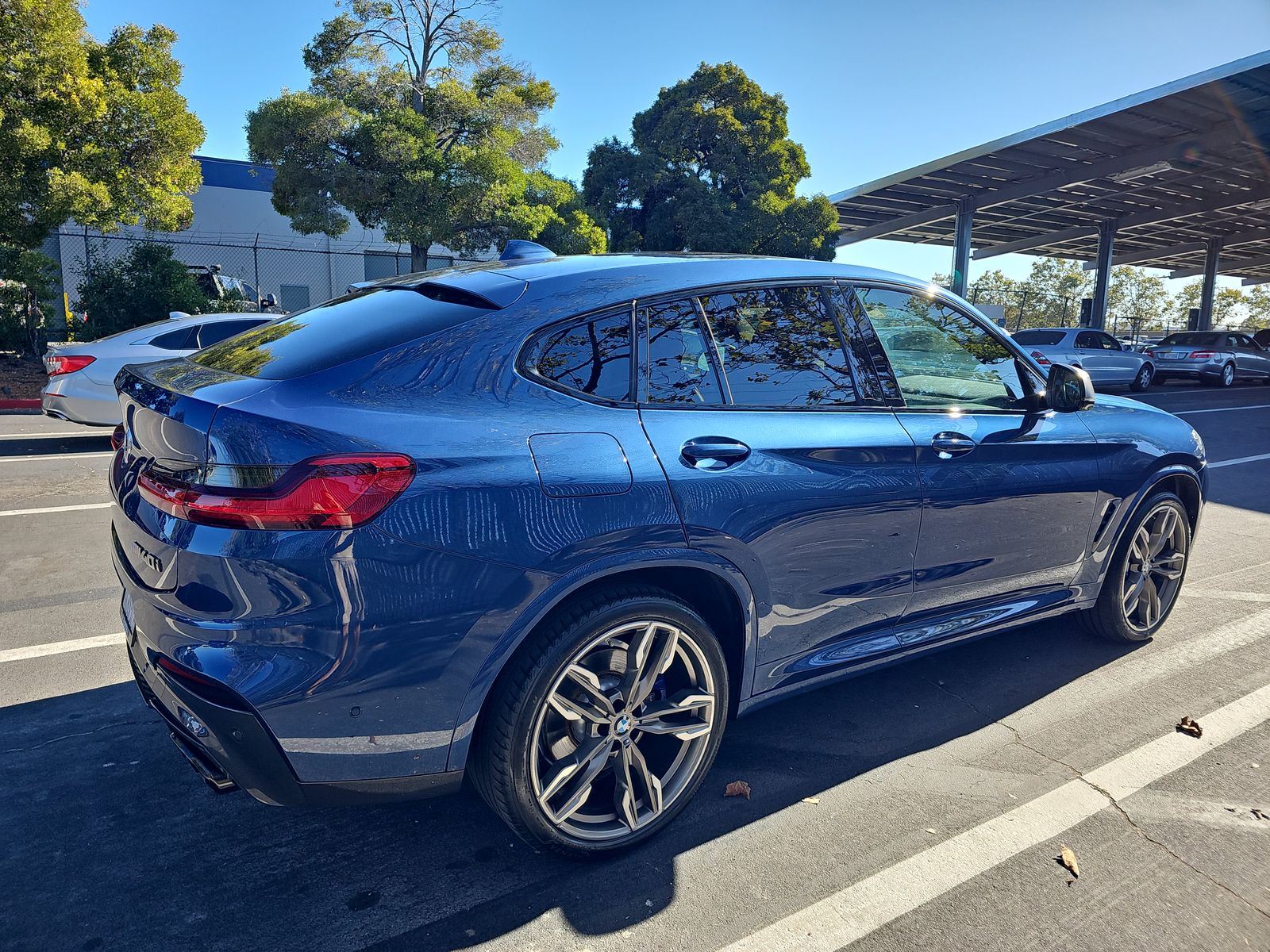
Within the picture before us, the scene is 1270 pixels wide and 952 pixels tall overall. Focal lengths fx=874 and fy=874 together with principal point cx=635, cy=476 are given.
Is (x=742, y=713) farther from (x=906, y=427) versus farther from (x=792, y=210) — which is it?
(x=792, y=210)

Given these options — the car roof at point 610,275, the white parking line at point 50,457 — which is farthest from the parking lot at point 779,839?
the white parking line at point 50,457

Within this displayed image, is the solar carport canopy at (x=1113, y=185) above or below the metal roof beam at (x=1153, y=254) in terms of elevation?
above

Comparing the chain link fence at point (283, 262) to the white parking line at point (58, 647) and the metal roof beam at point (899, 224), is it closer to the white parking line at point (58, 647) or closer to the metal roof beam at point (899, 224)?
the metal roof beam at point (899, 224)

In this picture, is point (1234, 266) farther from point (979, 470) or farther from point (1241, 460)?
point (979, 470)

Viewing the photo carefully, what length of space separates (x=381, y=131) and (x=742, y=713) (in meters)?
19.4

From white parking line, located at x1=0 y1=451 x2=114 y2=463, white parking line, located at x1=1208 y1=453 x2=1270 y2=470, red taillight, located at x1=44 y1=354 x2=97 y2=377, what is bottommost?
white parking line, located at x1=0 y1=451 x2=114 y2=463

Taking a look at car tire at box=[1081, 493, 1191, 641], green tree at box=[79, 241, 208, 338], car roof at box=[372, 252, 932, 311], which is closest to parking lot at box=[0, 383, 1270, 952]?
car tire at box=[1081, 493, 1191, 641]

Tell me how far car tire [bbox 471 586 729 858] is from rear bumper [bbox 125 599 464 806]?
19cm

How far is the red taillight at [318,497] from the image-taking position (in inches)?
79.6

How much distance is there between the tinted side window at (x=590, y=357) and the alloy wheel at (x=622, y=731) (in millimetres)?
673

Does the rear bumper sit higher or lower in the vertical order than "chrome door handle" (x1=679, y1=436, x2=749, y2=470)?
lower

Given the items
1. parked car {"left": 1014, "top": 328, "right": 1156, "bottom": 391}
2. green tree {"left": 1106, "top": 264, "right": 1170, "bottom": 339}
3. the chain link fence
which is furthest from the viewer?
green tree {"left": 1106, "top": 264, "right": 1170, "bottom": 339}

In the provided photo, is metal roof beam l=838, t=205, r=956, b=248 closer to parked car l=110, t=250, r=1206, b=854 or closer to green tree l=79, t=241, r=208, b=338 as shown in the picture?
green tree l=79, t=241, r=208, b=338

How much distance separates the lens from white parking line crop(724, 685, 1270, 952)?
2279 millimetres
